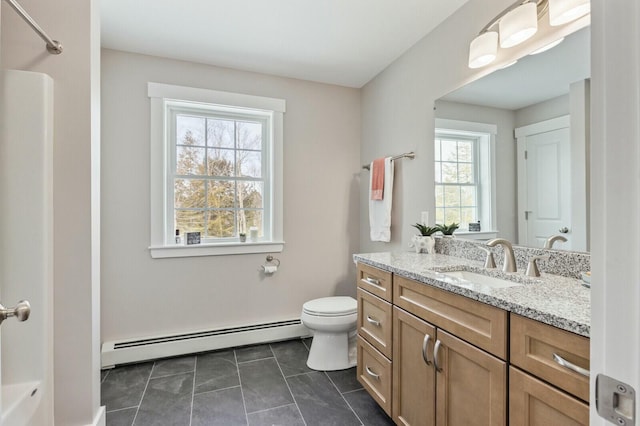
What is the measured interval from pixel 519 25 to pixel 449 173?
87 centimetres

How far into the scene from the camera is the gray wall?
2406 mm

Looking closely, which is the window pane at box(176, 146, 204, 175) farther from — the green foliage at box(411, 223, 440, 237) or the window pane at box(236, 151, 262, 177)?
the green foliage at box(411, 223, 440, 237)

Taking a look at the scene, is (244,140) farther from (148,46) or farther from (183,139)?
(148,46)

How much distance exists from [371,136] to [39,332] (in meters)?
2.65

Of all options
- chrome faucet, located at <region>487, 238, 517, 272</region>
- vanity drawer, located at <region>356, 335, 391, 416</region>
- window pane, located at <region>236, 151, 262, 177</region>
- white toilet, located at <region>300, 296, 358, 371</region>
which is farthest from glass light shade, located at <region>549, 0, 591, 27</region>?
window pane, located at <region>236, 151, 262, 177</region>

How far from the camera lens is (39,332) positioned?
4.41ft

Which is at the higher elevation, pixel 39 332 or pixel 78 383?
pixel 39 332

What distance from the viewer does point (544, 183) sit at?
1.52m

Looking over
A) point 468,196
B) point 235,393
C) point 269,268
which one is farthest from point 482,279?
point 269,268

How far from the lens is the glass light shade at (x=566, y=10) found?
1291 mm

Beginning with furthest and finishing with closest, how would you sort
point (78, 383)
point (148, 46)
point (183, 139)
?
1. point (183, 139)
2. point (148, 46)
3. point (78, 383)

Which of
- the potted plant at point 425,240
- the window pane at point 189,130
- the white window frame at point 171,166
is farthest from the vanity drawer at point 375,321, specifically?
the window pane at point 189,130

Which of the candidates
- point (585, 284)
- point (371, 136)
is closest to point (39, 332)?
point (585, 284)

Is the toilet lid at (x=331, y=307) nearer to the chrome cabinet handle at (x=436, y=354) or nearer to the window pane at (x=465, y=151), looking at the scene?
the chrome cabinet handle at (x=436, y=354)
